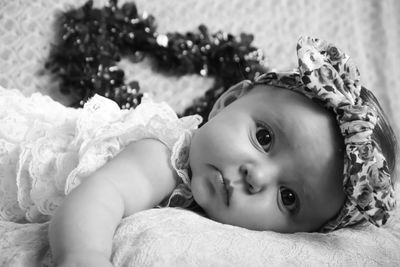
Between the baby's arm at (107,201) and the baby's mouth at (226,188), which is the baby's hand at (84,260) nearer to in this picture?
the baby's arm at (107,201)

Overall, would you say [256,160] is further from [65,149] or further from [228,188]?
[65,149]

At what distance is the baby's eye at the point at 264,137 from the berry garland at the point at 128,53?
0.68 meters

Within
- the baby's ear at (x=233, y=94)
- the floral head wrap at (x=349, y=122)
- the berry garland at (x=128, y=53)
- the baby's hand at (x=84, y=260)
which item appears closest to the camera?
the baby's hand at (x=84, y=260)

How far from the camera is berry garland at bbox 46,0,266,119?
163cm

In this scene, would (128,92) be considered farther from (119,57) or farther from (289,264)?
(289,264)

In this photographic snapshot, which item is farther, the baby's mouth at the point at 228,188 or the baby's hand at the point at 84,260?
the baby's mouth at the point at 228,188

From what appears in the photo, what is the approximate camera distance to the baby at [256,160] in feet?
3.07

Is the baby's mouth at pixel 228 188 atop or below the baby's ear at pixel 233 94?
below

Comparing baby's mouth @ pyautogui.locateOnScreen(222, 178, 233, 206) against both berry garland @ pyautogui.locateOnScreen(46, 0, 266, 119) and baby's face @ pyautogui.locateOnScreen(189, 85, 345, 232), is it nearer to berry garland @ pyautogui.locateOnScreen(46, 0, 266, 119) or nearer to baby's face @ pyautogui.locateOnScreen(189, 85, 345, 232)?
baby's face @ pyautogui.locateOnScreen(189, 85, 345, 232)

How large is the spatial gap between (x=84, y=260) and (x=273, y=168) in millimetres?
428

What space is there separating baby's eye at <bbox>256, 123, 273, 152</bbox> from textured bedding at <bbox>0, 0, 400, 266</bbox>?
184mm

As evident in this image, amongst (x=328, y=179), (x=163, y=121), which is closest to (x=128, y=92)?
(x=163, y=121)

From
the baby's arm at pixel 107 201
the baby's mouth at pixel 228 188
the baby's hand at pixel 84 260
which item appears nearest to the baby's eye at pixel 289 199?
the baby's mouth at pixel 228 188

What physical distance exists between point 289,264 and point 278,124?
0.31 metres
